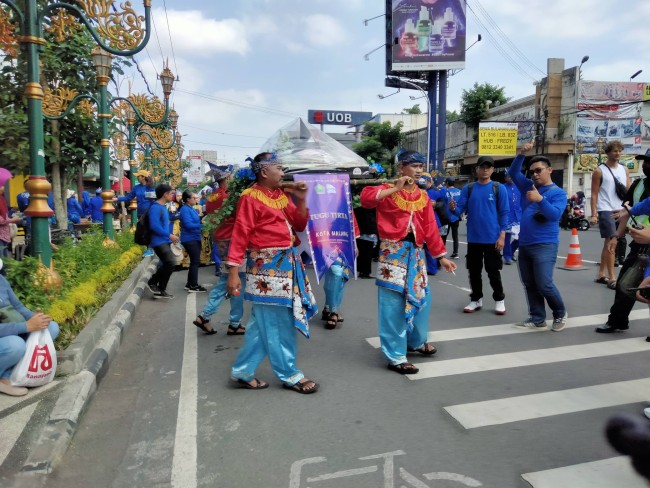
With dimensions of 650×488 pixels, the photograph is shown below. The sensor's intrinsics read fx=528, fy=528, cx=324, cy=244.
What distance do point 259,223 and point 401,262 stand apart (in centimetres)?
123

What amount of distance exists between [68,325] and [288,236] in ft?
7.37

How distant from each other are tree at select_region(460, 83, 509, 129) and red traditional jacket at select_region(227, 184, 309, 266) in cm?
3251

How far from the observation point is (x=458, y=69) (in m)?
35.1

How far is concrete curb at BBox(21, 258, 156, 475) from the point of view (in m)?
2.96

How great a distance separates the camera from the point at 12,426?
3.21m

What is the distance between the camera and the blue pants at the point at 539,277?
17.7 feet

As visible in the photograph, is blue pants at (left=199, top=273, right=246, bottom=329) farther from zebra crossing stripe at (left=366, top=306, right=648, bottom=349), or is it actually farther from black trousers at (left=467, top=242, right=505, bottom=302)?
black trousers at (left=467, top=242, right=505, bottom=302)

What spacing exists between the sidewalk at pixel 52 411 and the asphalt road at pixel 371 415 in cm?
11

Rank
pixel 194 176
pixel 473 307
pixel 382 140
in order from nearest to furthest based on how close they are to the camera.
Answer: pixel 473 307, pixel 194 176, pixel 382 140

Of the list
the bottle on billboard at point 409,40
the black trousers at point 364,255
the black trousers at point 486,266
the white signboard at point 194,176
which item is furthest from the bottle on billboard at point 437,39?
the black trousers at point 486,266

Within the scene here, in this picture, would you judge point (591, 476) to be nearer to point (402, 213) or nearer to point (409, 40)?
point (402, 213)

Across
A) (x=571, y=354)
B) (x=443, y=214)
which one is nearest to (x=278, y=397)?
(x=571, y=354)

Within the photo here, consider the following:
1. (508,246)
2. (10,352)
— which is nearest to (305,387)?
(10,352)

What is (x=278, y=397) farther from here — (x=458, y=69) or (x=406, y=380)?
(x=458, y=69)
